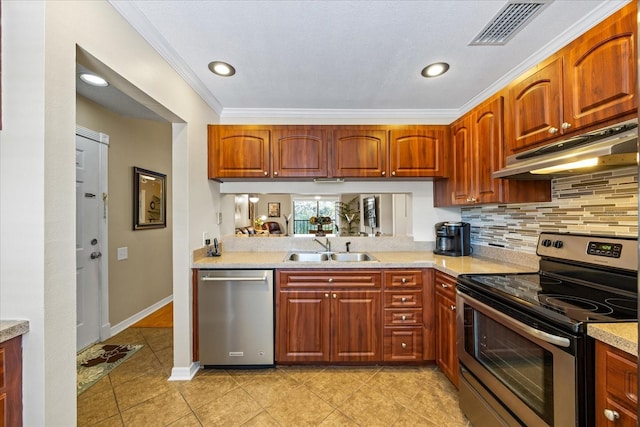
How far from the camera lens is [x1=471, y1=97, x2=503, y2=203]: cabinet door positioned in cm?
196

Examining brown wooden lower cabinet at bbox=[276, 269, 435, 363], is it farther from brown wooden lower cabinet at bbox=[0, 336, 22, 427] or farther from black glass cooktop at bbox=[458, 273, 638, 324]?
brown wooden lower cabinet at bbox=[0, 336, 22, 427]

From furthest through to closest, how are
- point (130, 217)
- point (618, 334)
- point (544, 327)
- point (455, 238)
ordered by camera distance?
point (130, 217) → point (455, 238) → point (544, 327) → point (618, 334)

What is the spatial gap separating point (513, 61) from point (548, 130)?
2.62 feet

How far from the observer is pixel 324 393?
2029 millimetres

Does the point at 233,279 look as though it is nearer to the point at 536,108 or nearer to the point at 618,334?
the point at 618,334

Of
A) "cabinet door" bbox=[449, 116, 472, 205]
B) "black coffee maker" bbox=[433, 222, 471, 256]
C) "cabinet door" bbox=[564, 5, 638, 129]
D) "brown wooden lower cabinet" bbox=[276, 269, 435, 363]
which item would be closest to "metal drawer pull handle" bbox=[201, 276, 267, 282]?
"brown wooden lower cabinet" bbox=[276, 269, 435, 363]

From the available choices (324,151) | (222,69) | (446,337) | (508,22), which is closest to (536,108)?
(508,22)

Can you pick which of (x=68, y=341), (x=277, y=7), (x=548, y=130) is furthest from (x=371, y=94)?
(x=68, y=341)

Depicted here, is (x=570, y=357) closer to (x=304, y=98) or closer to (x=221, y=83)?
(x=304, y=98)

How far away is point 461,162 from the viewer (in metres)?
2.43

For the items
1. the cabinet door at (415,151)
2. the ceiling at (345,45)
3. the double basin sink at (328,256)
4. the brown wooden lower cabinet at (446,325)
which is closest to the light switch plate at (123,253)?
the ceiling at (345,45)

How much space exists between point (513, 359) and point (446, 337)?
2.67ft

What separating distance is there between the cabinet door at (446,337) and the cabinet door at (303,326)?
0.90 m

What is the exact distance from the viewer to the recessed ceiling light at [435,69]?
6.73 feet
